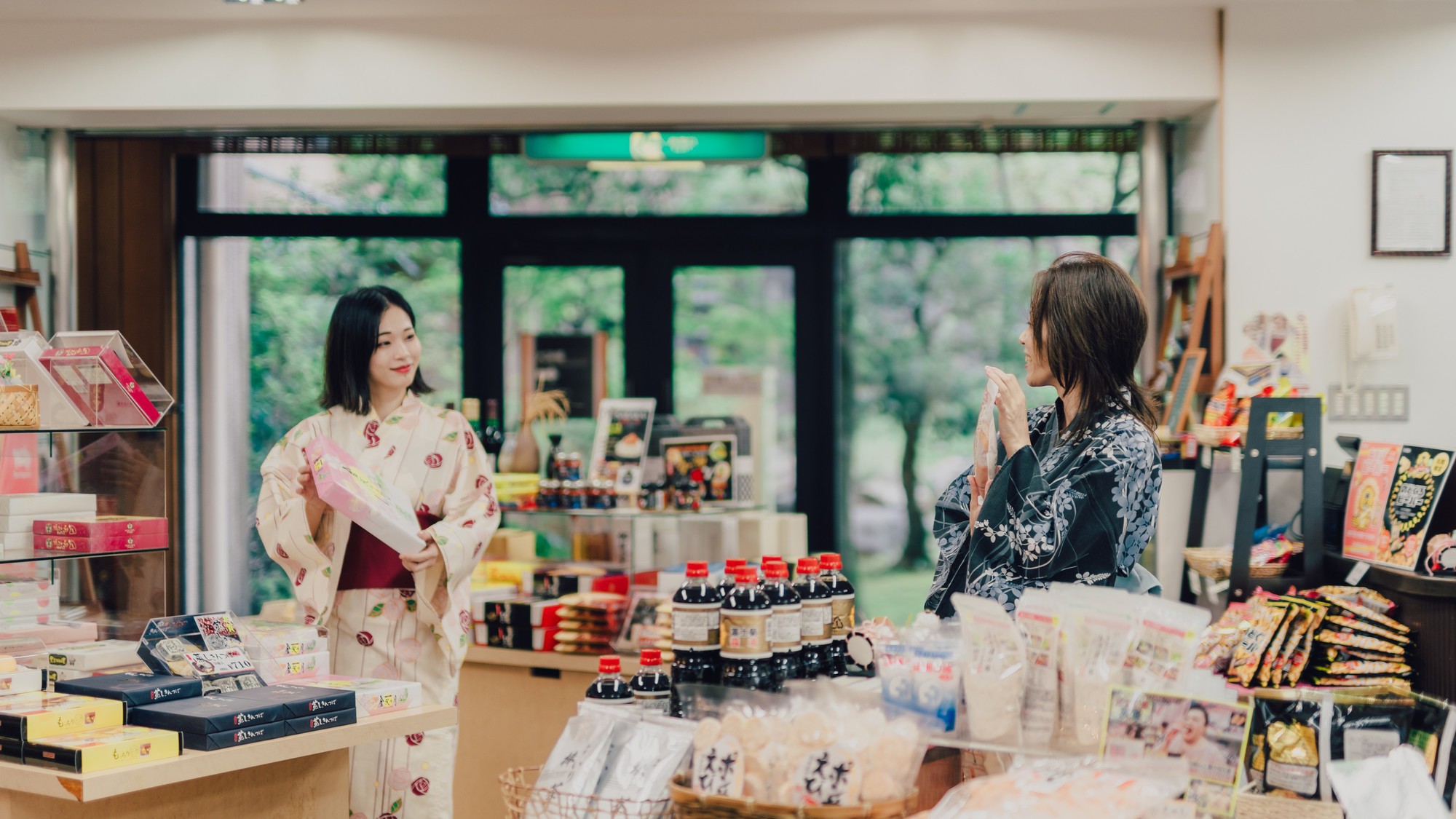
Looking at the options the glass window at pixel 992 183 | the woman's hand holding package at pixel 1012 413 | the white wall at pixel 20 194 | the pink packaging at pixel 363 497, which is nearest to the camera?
the woman's hand holding package at pixel 1012 413

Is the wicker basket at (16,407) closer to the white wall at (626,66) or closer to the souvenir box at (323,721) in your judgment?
the souvenir box at (323,721)

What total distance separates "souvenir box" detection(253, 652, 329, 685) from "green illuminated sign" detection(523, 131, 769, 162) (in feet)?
9.90

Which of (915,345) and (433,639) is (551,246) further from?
(433,639)

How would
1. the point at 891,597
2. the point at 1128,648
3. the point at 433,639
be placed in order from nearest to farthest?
the point at 1128,648 < the point at 433,639 < the point at 891,597

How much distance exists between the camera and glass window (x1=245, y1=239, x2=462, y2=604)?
560 cm

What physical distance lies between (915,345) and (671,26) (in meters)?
1.99

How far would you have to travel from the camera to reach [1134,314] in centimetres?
228

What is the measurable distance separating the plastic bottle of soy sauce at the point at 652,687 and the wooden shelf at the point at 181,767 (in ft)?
2.19

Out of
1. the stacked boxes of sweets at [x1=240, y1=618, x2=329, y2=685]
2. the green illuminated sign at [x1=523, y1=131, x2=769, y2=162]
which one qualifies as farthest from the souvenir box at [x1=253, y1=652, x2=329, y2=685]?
the green illuminated sign at [x1=523, y1=131, x2=769, y2=162]

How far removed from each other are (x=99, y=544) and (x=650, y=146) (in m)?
3.00

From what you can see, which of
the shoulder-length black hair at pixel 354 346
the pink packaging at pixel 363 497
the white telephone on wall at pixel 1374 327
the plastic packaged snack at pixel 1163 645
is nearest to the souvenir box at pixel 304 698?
the pink packaging at pixel 363 497

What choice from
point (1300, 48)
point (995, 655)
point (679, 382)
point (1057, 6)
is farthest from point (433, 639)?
point (1300, 48)

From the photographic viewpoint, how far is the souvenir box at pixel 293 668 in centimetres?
236

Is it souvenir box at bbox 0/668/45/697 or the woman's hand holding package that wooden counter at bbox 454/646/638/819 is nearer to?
souvenir box at bbox 0/668/45/697
